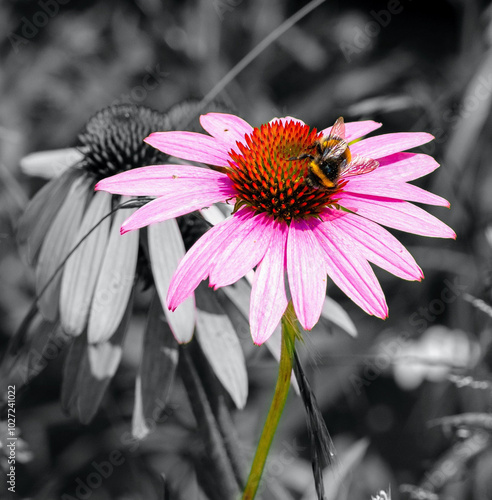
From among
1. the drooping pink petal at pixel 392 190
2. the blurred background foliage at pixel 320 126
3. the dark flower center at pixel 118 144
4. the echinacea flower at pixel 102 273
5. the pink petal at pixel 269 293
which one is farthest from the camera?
the blurred background foliage at pixel 320 126

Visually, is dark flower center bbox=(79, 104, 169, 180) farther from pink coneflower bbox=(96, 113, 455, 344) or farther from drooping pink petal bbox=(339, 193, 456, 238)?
drooping pink petal bbox=(339, 193, 456, 238)

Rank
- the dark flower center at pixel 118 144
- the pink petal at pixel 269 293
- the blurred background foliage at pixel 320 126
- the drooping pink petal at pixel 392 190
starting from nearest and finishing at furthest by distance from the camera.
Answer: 1. the pink petal at pixel 269 293
2. the drooping pink petal at pixel 392 190
3. the dark flower center at pixel 118 144
4. the blurred background foliage at pixel 320 126

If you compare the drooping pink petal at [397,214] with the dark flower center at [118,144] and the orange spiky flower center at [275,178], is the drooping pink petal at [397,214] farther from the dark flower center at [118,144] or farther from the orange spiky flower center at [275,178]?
the dark flower center at [118,144]

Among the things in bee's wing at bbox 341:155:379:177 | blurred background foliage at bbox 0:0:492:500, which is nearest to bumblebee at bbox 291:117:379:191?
bee's wing at bbox 341:155:379:177

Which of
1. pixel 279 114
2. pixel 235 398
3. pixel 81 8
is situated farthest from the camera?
pixel 81 8

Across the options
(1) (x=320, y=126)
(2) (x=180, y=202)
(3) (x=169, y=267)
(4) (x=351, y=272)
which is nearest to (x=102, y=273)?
(3) (x=169, y=267)

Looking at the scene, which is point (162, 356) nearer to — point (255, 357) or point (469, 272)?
point (255, 357)

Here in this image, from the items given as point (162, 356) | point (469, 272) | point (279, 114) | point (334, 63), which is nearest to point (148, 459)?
point (162, 356)

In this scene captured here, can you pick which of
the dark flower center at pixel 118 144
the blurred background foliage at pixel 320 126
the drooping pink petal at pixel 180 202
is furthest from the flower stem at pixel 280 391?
the dark flower center at pixel 118 144
